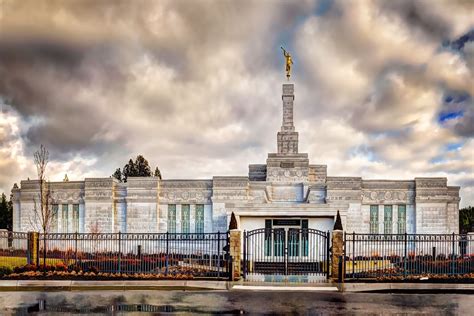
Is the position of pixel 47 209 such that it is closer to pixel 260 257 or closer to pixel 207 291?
pixel 260 257

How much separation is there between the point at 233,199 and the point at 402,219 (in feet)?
45.7

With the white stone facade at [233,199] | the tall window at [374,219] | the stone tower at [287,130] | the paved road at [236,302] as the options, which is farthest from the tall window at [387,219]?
the paved road at [236,302]

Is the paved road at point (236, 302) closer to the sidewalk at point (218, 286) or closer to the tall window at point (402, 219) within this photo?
the sidewalk at point (218, 286)

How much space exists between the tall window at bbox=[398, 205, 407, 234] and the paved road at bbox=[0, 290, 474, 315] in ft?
77.3

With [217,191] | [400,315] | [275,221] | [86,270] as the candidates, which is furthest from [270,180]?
[400,315]

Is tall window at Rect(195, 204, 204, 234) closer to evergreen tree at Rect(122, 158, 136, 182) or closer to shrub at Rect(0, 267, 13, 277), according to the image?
shrub at Rect(0, 267, 13, 277)

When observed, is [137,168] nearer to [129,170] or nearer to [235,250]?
[129,170]

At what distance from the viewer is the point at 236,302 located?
719 inches

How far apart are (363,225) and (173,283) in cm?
2458

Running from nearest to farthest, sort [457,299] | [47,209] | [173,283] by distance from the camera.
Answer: [457,299] → [173,283] → [47,209]

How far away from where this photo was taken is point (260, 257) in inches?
1395

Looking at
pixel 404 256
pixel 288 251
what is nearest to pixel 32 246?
pixel 288 251

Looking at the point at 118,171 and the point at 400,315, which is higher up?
the point at 118,171

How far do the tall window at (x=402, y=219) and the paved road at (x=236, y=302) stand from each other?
23568 millimetres
